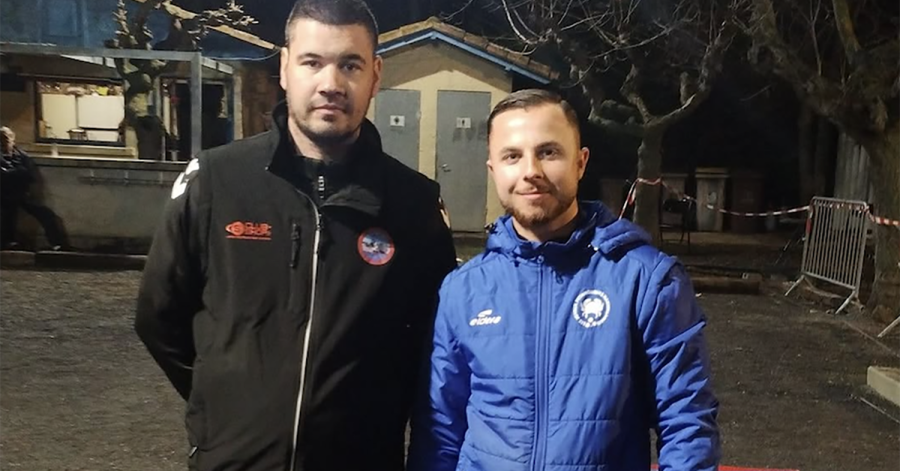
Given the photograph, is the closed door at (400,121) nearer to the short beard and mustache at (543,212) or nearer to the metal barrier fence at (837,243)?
the metal barrier fence at (837,243)

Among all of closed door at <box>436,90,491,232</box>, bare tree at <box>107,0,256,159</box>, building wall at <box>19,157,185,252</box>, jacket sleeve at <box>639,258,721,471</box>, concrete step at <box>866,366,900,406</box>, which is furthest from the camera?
closed door at <box>436,90,491,232</box>

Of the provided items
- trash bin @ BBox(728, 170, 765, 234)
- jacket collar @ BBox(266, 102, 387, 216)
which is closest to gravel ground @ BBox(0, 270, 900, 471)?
jacket collar @ BBox(266, 102, 387, 216)

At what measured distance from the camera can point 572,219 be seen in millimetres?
2162

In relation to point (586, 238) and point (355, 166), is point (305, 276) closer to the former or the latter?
point (355, 166)

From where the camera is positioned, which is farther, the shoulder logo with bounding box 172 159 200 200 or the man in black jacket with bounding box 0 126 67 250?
the man in black jacket with bounding box 0 126 67 250

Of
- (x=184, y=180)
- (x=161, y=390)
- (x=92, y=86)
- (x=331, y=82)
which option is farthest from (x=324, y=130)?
(x=92, y=86)

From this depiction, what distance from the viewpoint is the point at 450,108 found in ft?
50.2

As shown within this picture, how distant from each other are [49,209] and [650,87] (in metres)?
12.8

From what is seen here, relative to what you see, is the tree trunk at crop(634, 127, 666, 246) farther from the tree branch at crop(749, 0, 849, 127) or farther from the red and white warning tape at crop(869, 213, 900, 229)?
the red and white warning tape at crop(869, 213, 900, 229)

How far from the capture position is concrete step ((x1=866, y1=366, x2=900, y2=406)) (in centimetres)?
629

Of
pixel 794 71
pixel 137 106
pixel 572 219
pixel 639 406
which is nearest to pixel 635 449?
pixel 639 406

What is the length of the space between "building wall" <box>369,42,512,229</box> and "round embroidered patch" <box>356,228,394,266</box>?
42.8 feet

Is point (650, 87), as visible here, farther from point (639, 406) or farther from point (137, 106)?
point (639, 406)

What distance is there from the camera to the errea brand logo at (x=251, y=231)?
2.12 m
